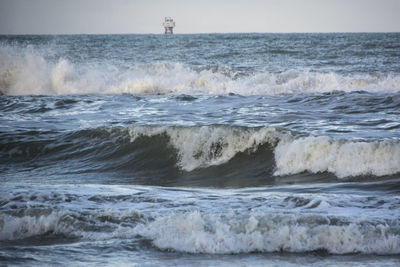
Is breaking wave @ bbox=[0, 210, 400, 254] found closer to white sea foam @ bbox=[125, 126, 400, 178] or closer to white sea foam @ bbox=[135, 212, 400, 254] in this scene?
white sea foam @ bbox=[135, 212, 400, 254]

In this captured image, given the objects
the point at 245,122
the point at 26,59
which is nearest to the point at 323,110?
the point at 245,122

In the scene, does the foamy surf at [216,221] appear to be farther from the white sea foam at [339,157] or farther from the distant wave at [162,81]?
the distant wave at [162,81]

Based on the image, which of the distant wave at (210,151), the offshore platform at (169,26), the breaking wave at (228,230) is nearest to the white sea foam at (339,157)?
the distant wave at (210,151)

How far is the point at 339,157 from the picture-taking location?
9.08 metres

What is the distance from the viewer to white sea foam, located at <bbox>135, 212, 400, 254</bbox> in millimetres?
5254

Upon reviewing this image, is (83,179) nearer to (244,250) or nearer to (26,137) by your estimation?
(26,137)

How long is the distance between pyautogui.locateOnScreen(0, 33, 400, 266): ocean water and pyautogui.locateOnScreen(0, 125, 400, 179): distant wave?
1.1 inches


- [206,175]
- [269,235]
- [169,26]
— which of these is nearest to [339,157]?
[206,175]

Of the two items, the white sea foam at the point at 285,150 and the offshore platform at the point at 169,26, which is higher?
the offshore platform at the point at 169,26

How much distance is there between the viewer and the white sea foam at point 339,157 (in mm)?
8617

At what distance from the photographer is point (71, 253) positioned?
203 inches

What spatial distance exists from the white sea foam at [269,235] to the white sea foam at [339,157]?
319 centimetres

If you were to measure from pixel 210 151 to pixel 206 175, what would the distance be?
1045 mm

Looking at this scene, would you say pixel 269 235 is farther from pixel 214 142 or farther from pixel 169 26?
pixel 169 26
